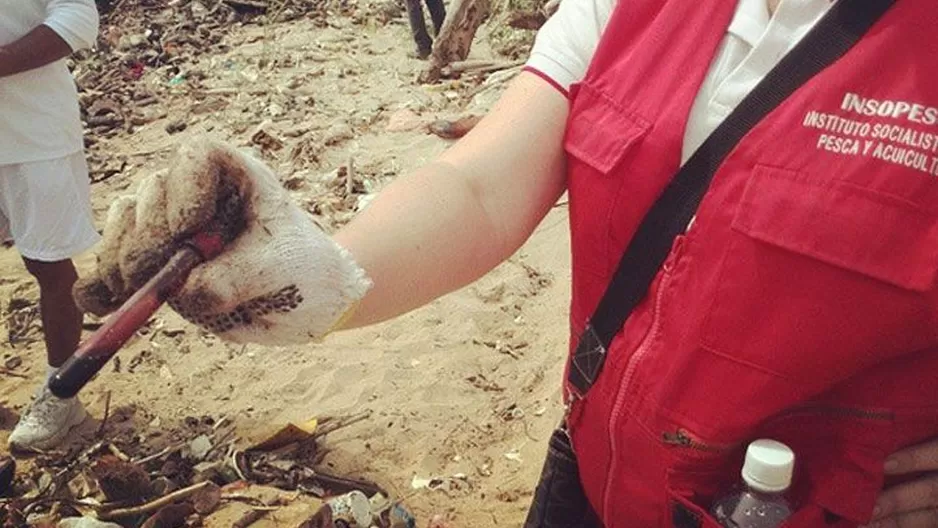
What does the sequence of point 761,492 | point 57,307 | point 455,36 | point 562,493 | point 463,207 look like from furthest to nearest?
point 455,36 → point 57,307 → point 562,493 → point 463,207 → point 761,492

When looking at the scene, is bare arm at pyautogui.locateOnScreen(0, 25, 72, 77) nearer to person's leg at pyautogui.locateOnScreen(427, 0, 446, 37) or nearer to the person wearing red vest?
the person wearing red vest

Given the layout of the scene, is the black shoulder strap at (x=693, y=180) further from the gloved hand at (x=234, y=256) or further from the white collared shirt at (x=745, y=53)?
the gloved hand at (x=234, y=256)

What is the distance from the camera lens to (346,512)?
3.39 meters

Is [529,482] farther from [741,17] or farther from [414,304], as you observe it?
[741,17]

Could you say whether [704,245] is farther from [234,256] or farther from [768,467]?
[234,256]

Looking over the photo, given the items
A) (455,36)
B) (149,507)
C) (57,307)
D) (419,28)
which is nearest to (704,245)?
(149,507)

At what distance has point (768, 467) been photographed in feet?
4.59

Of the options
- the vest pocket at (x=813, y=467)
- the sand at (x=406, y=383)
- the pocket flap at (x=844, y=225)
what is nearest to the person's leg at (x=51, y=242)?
the sand at (x=406, y=383)

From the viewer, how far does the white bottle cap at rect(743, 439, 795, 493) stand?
4.59 ft

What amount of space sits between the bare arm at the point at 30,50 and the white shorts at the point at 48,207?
400mm

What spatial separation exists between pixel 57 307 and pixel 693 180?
352cm

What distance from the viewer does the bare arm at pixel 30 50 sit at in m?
3.74

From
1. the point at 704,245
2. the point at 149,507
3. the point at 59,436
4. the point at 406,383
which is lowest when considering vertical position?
the point at 59,436

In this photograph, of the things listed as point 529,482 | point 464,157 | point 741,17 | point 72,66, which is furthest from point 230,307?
point 72,66
